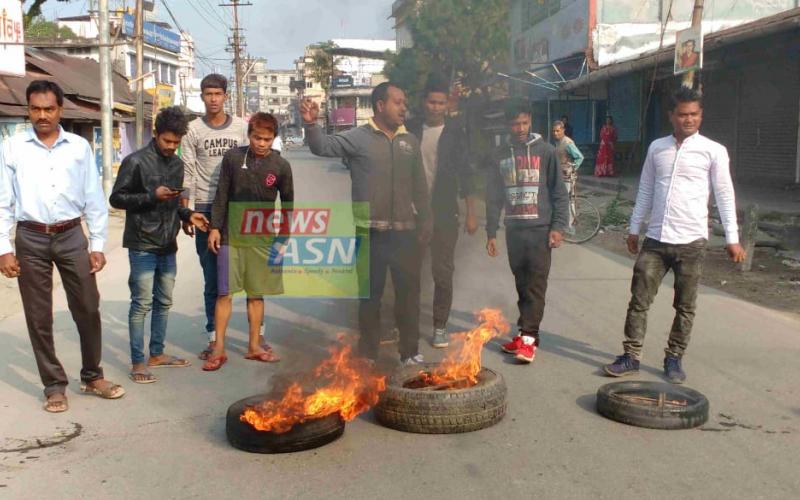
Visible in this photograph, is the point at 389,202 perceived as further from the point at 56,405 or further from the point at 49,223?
the point at 56,405

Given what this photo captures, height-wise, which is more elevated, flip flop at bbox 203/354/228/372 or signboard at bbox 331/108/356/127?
signboard at bbox 331/108/356/127

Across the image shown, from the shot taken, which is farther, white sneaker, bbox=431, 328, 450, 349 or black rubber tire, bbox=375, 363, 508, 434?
white sneaker, bbox=431, 328, 450, 349

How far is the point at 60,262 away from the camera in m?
4.64

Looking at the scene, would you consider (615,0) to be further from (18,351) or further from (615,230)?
(18,351)

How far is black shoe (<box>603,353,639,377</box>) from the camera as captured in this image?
530cm

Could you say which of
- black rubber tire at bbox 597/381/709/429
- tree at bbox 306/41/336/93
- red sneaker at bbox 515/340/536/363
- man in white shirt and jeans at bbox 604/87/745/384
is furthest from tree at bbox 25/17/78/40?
black rubber tire at bbox 597/381/709/429

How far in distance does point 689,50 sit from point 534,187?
6.28 meters

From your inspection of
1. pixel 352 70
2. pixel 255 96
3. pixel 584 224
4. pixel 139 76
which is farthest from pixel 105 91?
pixel 352 70

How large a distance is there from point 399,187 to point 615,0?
72.4ft

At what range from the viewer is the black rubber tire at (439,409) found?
4.19 metres

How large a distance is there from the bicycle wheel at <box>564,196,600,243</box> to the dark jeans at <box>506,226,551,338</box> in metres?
6.76

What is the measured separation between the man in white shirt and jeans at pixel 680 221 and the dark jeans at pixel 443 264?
140 centimetres

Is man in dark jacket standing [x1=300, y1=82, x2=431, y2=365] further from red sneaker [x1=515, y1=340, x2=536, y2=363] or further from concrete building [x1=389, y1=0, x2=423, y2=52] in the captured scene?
concrete building [x1=389, y1=0, x2=423, y2=52]

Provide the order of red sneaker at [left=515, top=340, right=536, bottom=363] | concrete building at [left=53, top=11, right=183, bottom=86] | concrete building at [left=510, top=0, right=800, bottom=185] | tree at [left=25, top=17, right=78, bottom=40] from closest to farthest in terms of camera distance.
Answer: red sneaker at [left=515, top=340, right=536, bottom=363], concrete building at [left=510, top=0, right=800, bottom=185], tree at [left=25, top=17, right=78, bottom=40], concrete building at [left=53, top=11, right=183, bottom=86]
